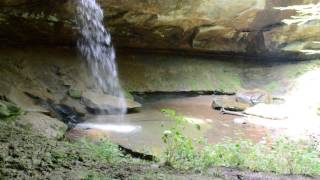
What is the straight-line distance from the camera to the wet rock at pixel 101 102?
8.06 meters

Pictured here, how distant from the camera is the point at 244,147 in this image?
439 centimetres

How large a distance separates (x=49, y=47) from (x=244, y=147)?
723 centimetres

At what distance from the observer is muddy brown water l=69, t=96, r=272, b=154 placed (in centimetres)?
595

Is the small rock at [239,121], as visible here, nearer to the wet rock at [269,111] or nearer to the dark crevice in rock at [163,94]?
the wet rock at [269,111]

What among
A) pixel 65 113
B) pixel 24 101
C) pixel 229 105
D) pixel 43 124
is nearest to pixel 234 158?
pixel 43 124

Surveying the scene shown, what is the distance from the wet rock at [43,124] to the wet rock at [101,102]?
5.22 feet

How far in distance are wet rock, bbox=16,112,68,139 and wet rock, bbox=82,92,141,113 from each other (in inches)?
62.7

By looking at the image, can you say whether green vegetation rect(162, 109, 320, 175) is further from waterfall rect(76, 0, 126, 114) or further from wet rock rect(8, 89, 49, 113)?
waterfall rect(76, 0, 126, 114)

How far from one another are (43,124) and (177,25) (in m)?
5.35

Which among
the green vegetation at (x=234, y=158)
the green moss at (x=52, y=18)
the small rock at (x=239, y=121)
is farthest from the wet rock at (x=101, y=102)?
the green vegetation at (x=234, y=158)

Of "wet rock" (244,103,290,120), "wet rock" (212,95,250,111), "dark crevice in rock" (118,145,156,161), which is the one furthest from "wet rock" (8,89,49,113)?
"wet rock" (244,103,290,120)

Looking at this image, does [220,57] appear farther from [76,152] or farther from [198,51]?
[76,152]

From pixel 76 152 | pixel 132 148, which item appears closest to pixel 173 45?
pixel 132 148

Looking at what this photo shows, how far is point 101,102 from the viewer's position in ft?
27.0
